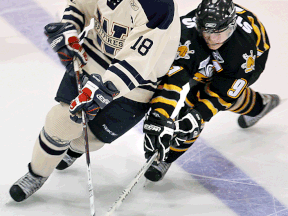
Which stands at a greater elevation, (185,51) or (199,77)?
(185,51)

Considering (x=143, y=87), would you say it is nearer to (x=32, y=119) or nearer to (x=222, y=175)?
(x=222, y=175)

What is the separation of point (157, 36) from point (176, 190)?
0.98m

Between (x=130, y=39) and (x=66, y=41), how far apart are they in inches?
15.4

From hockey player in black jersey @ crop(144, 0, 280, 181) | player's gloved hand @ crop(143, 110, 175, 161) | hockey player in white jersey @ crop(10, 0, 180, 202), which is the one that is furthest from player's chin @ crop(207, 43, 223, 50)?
player's gloved hand @ crop(143, 110, 175, 161)

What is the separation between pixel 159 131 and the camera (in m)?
2.26

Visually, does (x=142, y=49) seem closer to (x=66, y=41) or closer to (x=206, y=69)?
(x=66, y=41)

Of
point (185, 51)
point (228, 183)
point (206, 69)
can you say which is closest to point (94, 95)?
point (185, 51)

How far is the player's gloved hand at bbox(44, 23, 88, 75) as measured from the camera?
221cm

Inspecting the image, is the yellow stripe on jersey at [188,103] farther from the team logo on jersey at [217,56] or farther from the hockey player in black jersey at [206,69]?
the team logo on jersey at [217,56]

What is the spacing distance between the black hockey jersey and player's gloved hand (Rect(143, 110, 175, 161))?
44 millimetres

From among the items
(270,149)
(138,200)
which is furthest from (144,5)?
(270,149)

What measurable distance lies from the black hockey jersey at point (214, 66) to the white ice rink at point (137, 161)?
0.42 m

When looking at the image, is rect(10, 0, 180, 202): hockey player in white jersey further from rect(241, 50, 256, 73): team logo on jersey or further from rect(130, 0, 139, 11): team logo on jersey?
rect(241, 50, 256, 73): team logo on jersey

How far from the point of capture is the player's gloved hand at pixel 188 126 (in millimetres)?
2400
